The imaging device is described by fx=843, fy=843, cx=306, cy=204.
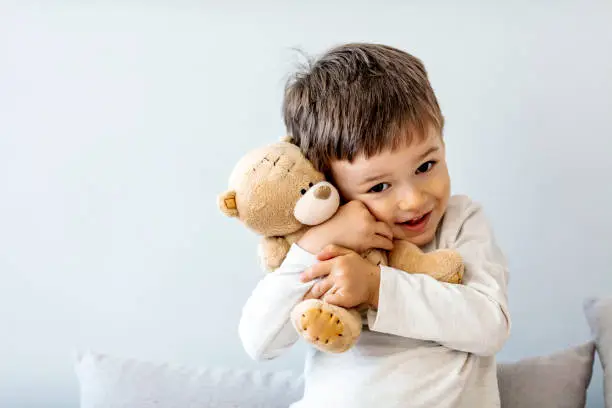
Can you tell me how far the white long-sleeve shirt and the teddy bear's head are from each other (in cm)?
5

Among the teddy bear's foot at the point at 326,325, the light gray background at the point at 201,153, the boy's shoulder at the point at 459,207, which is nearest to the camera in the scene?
the teddy bear's foot at the point at 326,325

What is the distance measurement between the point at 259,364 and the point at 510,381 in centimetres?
51

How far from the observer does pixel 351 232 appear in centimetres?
111

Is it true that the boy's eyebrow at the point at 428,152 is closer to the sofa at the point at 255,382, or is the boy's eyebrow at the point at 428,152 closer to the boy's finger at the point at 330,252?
the boy's finger at the point at 330,252

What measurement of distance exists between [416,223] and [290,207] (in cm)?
18

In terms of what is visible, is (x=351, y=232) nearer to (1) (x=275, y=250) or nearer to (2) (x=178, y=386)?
(1) (x=275, y=250)

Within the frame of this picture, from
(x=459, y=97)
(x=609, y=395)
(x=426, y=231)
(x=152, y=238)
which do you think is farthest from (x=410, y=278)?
(x=152, y=238)

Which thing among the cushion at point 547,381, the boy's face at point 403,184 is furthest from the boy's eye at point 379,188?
the cushion at point 547,381

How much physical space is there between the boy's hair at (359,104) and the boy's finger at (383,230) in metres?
0.10

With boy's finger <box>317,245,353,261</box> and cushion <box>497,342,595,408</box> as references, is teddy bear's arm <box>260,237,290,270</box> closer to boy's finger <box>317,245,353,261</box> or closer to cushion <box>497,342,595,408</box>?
boy's finger <box>317,245,353,261</box>

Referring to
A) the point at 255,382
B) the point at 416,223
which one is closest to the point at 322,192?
the point at 416,223

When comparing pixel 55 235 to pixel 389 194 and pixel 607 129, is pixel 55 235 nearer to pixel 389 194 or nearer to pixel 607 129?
pixel 389 194

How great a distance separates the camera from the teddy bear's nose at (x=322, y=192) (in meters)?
1.09

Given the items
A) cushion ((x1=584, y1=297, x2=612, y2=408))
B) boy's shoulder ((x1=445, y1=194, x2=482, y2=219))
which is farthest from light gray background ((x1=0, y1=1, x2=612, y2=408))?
boy's shoulder ((x1=445, y1=194, x2=482, y2=219))
